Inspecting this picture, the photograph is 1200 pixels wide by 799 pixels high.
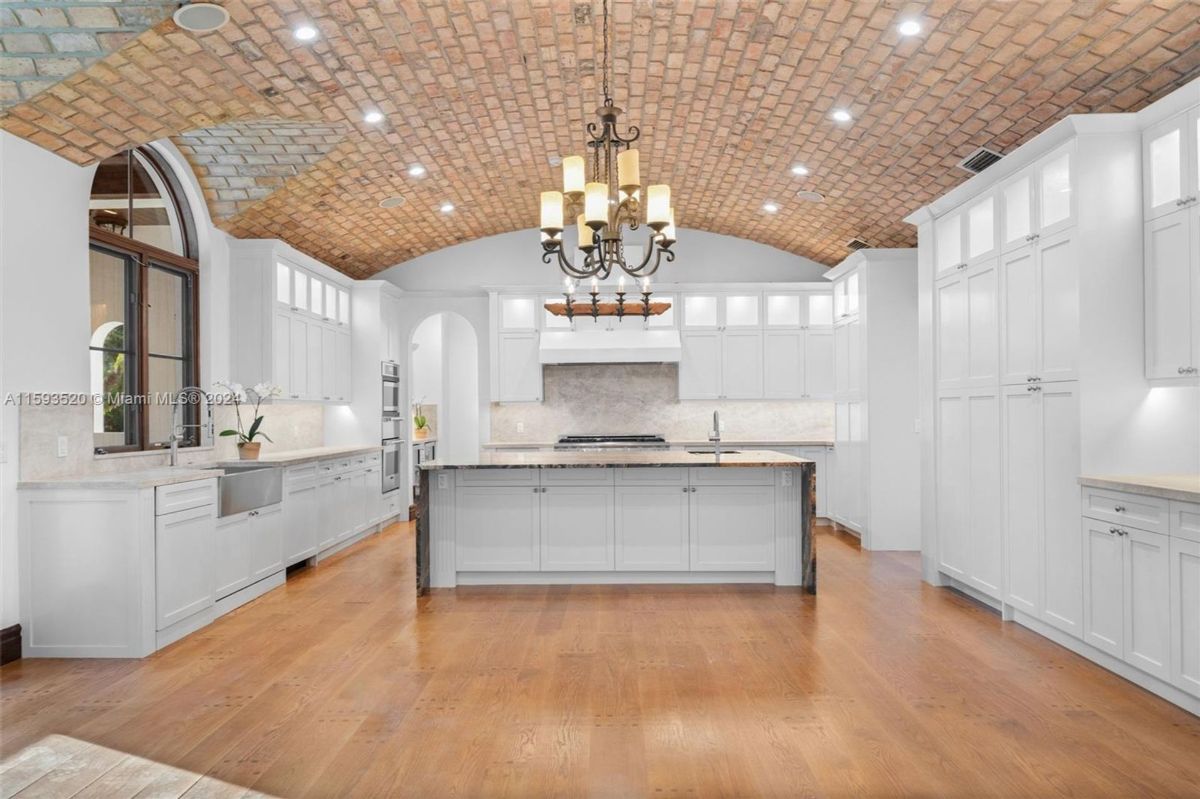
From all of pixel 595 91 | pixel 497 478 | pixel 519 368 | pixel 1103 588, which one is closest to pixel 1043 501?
Result: pixel 1103 588

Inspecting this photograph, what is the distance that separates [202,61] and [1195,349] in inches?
204

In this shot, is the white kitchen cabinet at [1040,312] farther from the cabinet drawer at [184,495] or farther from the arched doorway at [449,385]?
the arched doorway at [449,385]

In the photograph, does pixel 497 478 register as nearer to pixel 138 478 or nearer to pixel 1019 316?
pixel 138 478

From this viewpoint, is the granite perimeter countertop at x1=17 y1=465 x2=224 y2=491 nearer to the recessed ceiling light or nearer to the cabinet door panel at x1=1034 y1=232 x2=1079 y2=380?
the recessed ceiling light

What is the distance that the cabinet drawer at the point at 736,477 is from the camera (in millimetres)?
5582

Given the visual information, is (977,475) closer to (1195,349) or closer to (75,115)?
(1195,349)

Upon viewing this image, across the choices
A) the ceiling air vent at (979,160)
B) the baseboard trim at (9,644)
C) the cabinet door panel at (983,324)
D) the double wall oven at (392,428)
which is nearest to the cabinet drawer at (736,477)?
the cabinet door panel at (983,324)

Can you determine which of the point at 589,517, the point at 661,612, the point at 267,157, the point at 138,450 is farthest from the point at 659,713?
the point at 267,157

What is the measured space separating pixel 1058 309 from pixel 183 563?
4940 millimetres

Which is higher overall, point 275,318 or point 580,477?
point 275,318

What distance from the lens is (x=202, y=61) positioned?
14.4 feet

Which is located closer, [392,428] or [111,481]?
[111,481]

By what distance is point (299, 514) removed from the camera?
6363mm

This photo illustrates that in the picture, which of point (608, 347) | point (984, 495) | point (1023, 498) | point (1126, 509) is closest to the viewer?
point (1126, 509)
